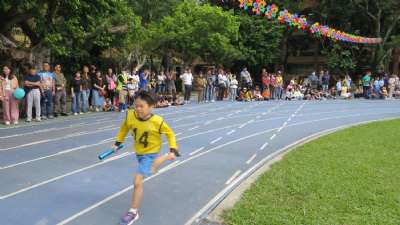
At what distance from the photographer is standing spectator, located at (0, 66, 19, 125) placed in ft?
44.2

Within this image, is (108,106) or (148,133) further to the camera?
(108,106)

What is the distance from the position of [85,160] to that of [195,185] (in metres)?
2.60

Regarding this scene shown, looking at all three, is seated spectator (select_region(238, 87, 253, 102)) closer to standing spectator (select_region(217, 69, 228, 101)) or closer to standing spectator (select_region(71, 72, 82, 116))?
standing spectator (select_region(217, 69, 228, 101))

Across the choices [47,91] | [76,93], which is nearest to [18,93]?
[47,91]

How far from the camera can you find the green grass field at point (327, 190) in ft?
17.7

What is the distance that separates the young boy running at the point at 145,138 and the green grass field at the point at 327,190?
1.03 metres

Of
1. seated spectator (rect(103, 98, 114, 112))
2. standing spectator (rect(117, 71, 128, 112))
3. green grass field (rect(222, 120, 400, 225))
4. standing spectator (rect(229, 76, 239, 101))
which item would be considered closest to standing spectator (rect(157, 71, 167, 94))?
standing spectator (rect(117, 71, 128, 112))

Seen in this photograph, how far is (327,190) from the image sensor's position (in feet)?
21.4

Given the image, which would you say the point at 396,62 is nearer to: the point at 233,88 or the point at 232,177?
the point at 233,88

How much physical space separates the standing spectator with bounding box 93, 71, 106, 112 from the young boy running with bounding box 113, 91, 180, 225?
39.0ft

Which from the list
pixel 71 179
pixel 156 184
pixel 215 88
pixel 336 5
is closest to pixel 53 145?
pixel 71 179

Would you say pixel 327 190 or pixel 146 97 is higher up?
pixel 146 97

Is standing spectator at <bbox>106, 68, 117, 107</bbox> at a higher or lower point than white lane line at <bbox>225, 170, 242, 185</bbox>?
higher

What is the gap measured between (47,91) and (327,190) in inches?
425
